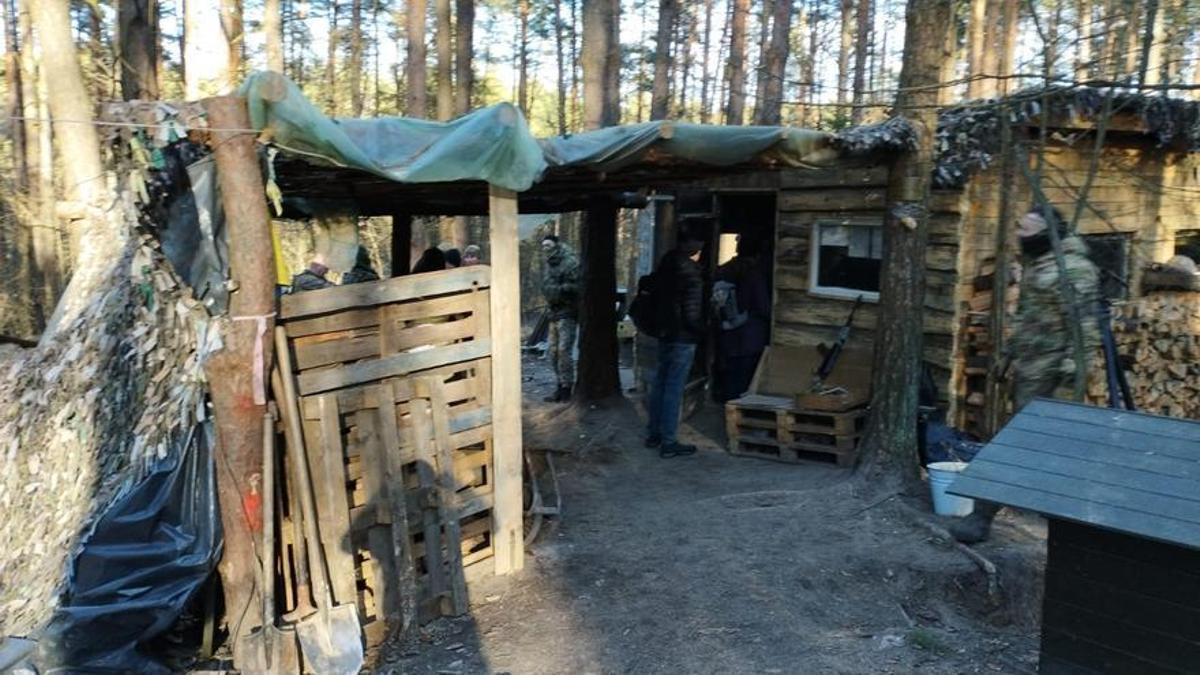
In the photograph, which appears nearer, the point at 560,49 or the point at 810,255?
the point at 810,255

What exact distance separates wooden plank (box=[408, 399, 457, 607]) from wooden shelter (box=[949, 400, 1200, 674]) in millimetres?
2909

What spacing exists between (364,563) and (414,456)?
652 millimetres

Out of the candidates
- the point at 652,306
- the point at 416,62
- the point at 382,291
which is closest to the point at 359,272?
the point at 652,306

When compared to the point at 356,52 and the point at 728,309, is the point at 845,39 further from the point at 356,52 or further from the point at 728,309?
the point at 728,309

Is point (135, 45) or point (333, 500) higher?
point (135, 45)

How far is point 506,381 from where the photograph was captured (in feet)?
18.5

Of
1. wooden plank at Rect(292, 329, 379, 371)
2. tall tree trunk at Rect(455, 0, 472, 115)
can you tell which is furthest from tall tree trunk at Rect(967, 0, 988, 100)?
wooden plank at Rect(292, 329, 379, 371)

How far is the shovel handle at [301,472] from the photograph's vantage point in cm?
454

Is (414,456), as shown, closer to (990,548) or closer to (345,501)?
(345,501)

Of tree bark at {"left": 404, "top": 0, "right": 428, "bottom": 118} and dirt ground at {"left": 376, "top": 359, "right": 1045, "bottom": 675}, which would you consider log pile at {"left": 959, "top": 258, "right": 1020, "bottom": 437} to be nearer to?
dirt ground at {"left": 376, "top": 359, "right": 1045, "bottom": 675}

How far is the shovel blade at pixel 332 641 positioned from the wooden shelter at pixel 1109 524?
296 cm

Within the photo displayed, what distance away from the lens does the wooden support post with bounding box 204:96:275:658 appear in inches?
171

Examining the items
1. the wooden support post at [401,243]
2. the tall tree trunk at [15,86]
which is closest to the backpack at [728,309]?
the wooden support post at [401,243]

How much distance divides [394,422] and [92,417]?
1.72 metres
